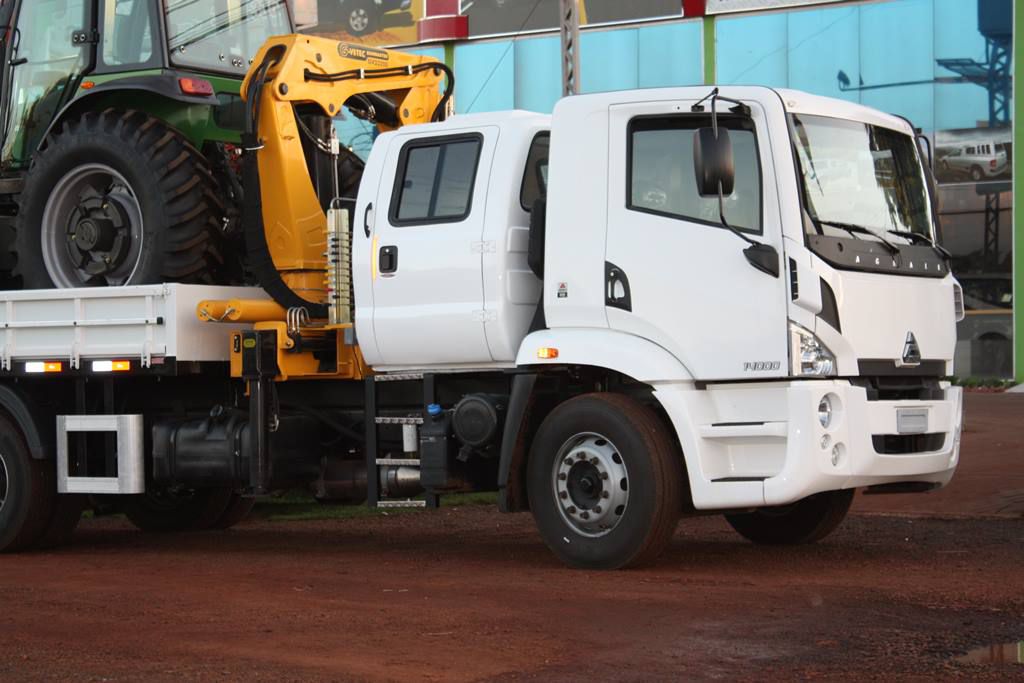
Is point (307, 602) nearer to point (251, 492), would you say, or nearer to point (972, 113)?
point (251, 492)

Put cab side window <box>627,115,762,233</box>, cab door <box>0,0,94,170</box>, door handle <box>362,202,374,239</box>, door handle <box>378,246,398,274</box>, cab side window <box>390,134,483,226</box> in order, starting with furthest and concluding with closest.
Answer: cab door <box>0,0,94,170</box>, door handle <box>362,202,374,239</box>, door handle <box>378,246,398,274</box>, cab side window <box>390,134,483,226</box>, cab side window <box>627,115,762,233</box>

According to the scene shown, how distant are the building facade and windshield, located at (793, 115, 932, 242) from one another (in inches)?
734

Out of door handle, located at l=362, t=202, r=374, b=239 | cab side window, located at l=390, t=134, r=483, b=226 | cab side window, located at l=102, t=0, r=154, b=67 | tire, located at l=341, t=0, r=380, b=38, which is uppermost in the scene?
tire, located at l=341, t=0, r=380, b=38

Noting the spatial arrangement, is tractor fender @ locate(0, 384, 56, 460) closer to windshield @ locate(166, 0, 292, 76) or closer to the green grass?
windshield @ locate(166, 0, 292, 76)

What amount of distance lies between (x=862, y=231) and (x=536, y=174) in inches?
82.5

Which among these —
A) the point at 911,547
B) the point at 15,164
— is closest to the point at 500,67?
the point at 15,164

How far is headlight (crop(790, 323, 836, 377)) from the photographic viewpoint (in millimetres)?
9703

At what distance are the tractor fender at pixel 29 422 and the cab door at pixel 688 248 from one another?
15.3 feet

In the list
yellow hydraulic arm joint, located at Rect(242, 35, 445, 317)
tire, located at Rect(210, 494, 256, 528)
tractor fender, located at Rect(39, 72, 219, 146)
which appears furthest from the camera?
tire, located at Rect(210, 494, 256, 528)

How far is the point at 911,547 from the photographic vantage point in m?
11.6

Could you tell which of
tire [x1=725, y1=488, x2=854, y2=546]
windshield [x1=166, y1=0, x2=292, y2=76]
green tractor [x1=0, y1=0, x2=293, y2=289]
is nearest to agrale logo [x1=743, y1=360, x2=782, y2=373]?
tire [x1=725, y1=488, x2=854, y2=546]

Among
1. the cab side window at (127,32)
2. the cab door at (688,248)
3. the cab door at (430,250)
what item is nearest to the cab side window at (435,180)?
the cab door at (430,250)

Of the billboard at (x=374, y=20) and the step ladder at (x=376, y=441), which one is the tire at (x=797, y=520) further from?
the billboard at (x=374, y=20)

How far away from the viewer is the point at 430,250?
1091 cm
